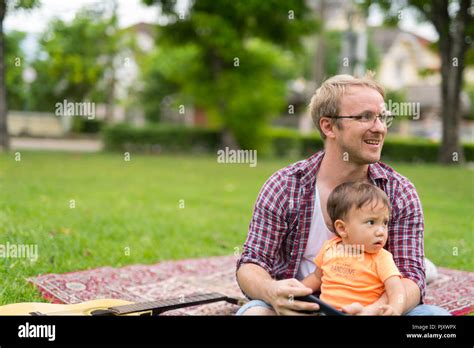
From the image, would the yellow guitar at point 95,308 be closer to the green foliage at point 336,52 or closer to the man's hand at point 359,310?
the man's hand at point 359,310

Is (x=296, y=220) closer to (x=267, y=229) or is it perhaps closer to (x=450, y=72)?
(x=267, y=229)

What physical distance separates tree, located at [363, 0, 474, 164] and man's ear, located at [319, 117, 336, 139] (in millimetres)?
16437

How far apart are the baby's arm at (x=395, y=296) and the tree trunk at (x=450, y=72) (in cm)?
1680

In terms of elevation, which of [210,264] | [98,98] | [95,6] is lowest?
[210,264]

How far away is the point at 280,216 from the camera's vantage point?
3.20 meters

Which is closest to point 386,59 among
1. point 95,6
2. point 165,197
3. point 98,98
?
point 98,98

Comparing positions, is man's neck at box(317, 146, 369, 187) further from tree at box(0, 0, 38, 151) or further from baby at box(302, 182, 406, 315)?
tree at box(0, 0, 38, 151)

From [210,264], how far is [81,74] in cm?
2055

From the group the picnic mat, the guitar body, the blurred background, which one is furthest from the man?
the blurred background

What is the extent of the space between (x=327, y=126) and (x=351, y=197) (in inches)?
17.1

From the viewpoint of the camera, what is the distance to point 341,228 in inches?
117

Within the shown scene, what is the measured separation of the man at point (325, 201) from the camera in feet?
9.95
